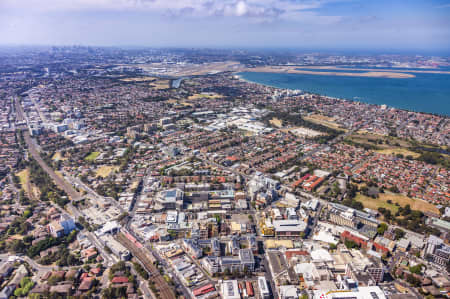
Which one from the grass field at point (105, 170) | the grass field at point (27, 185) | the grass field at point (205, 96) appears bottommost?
the grass field at point (27, 185)

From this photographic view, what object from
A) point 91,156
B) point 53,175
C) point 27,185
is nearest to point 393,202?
point 91,156

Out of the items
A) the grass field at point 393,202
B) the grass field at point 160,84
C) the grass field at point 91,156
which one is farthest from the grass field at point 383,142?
the grass field at point 160,84

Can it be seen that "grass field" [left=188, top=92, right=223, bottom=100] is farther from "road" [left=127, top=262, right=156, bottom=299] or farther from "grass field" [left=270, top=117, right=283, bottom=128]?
"road" [left=127, top=262, right=156, bottom=299]

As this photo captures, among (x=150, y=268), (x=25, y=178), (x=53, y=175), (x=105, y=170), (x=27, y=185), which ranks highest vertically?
(x=105, y=170)

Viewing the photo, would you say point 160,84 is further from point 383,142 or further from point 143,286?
point 143,286

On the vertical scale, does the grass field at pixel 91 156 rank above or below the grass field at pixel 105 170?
above

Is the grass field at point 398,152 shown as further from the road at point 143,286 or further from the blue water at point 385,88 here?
the road at point 143,286

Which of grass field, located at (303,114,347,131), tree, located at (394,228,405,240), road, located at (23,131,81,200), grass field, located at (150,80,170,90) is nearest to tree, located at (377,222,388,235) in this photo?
tree, located at (394,228,405,240)
